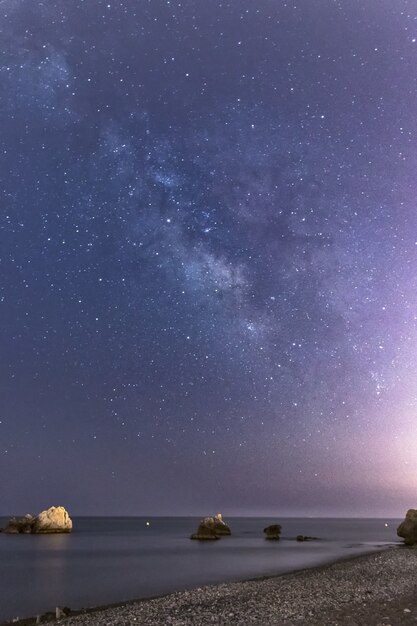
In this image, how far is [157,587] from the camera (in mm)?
47750

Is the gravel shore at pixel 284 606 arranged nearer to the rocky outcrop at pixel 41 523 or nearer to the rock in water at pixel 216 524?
the rock in water at pixel 216 524

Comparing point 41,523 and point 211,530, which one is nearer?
point 211,530

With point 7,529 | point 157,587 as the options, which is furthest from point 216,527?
point 157,587

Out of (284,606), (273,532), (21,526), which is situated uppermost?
(284,606)

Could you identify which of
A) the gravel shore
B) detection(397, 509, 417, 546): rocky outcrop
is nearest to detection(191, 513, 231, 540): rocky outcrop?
detection(397, 509, 417, 546): rocky outcrop

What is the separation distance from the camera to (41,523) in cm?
14388

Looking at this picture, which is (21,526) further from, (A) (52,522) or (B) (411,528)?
(B) (411,528)

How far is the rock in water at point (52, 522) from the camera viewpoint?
144 metres

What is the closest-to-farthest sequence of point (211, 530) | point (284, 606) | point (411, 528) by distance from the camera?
point (284, 606)
point (411, 528)
point (211, 530)

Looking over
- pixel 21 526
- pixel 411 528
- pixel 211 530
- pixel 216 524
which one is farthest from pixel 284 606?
pixel 21 526

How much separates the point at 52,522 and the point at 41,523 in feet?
11.3

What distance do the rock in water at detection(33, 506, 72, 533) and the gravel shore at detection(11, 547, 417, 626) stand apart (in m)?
123

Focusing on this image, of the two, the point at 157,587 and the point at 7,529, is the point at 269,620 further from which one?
the point at 7,529

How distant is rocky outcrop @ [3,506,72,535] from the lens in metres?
143
